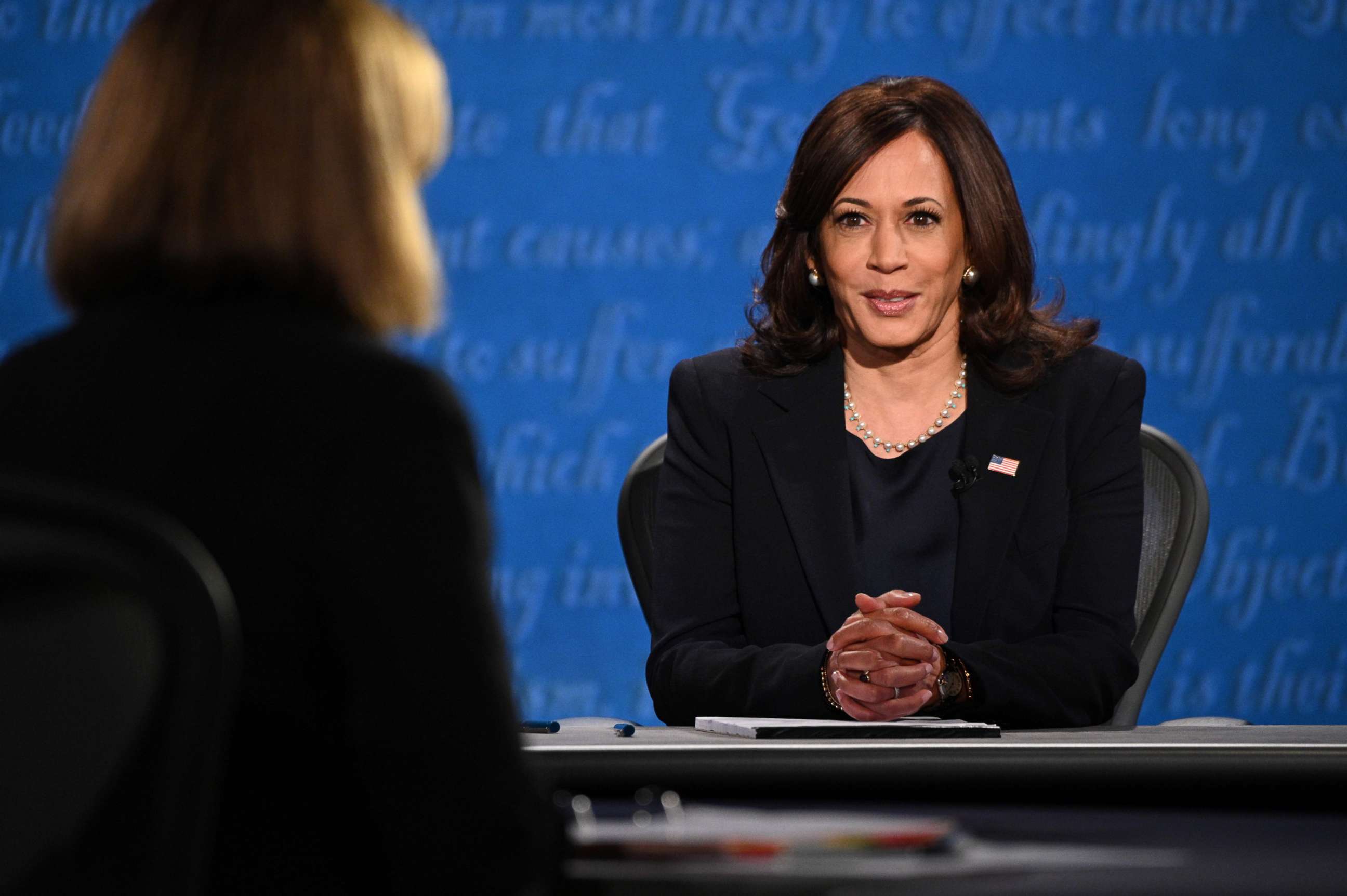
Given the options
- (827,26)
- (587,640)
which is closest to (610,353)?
(587,640)

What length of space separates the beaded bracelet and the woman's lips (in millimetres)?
563

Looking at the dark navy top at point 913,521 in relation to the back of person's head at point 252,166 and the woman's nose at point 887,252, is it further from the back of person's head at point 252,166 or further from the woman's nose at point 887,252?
the back of person's head at point 252,166

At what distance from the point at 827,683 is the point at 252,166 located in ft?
3.69

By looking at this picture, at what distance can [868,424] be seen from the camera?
2223 millimetres

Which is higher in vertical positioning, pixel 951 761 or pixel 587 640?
pixel 951 761

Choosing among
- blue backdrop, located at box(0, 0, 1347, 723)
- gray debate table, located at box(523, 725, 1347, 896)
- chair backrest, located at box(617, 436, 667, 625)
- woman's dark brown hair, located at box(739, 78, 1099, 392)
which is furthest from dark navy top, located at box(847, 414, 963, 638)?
blue backdrop, located at box(0, 0, 1347, 723)

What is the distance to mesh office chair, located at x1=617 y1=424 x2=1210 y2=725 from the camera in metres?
2.25

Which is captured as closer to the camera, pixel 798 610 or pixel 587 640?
pixel 798 610

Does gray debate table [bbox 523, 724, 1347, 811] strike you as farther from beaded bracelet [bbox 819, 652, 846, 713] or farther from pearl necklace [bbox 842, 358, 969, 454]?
pearl necklace [bbox 842, 358, 969, 454]

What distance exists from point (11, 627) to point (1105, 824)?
2.44ft

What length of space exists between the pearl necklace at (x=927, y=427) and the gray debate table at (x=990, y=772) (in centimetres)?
94

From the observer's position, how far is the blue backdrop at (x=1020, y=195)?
4.10 metres

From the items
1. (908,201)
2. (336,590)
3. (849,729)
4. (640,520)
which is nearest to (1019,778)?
(849,729)

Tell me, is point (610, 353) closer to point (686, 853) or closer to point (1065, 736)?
point (1065, 736)
